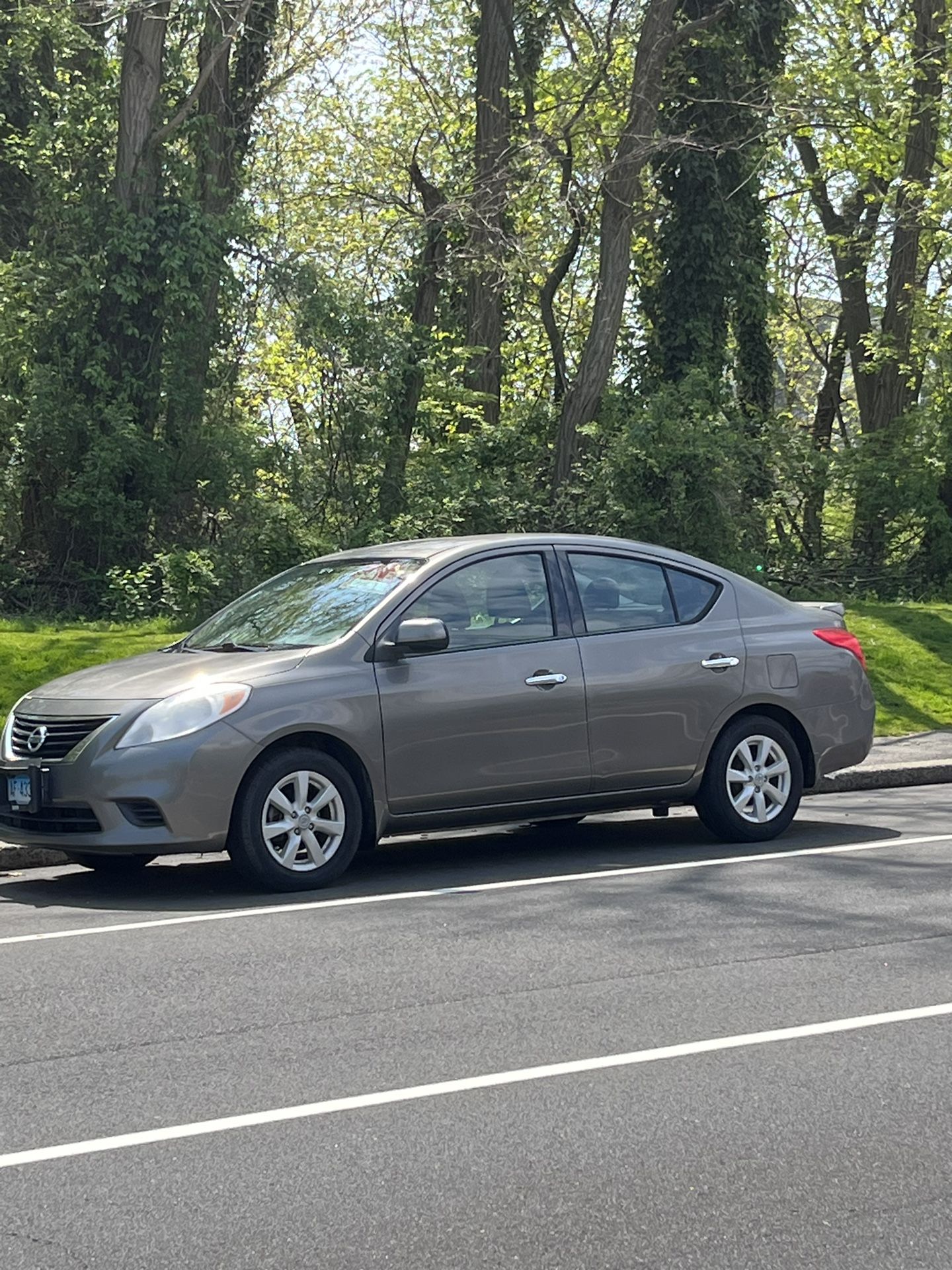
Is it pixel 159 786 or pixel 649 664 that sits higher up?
pixel 649 664

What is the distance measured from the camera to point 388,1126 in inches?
189

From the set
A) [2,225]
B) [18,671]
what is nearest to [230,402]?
[2,225]

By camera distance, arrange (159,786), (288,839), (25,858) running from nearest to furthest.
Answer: (159,786) < (288,839) < (25,858)

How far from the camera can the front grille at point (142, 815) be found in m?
8.08

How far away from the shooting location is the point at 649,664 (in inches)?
372

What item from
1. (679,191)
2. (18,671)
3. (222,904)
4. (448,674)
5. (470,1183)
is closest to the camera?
(470,1183)

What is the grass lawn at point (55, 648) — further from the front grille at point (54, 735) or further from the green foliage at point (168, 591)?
the front grille at point (54, 735)

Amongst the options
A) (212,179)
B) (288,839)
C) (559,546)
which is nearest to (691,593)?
(559,546)

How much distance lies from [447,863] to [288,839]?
1.38 m

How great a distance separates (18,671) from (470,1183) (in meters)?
11.3

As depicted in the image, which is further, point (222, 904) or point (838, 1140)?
point (222, 904)

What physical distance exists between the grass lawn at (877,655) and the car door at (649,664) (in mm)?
5755

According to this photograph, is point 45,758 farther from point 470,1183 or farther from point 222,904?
point 470,1183

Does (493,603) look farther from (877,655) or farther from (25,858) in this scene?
(877,655)
